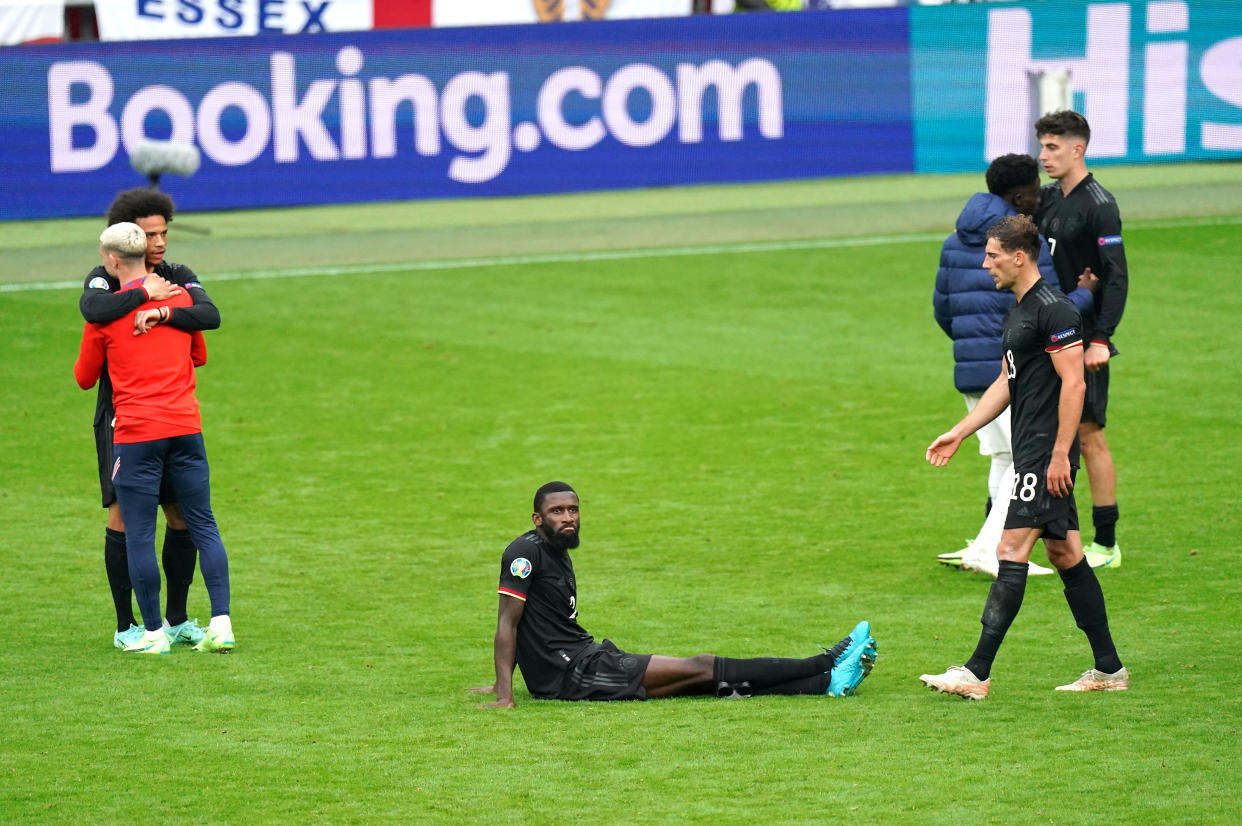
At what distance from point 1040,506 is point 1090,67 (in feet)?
49.0

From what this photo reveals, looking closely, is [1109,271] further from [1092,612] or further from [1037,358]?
[1092,612]

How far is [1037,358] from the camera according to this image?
7.04m

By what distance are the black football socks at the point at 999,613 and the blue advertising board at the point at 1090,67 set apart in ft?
46.9

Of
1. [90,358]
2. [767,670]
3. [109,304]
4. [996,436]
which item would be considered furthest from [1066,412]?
[90,358]

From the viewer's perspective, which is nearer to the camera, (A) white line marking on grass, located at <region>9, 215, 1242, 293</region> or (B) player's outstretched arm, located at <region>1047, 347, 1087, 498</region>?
(B) player's outstretched arm, located at <region>1047, 347, 1087, 498</region>

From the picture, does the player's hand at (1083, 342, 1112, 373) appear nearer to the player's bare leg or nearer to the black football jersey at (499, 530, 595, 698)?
the player's bare leg

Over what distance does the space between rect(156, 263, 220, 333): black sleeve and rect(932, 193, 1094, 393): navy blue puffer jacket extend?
389 centimetres

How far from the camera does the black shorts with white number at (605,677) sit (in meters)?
7.23

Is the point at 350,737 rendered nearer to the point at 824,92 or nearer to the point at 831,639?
the point at 831,639

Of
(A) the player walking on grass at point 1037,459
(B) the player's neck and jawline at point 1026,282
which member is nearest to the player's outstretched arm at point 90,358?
(A) the player walking on grass at point 1037,459

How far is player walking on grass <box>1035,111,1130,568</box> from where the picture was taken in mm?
8984

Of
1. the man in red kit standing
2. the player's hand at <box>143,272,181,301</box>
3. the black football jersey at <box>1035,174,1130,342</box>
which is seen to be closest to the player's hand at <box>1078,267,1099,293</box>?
the black football jersey at <box>1035,174,1130,342</box>

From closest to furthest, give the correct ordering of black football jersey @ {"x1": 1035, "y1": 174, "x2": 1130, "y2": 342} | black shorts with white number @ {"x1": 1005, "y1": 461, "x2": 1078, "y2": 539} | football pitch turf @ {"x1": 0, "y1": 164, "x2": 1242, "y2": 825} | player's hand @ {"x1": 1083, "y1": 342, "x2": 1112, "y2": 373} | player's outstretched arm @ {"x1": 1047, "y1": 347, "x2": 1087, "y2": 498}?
1. football pitch turf @ {"x1": 0, "y1": 164, "x2": 1242, "y2": 825}
2. player's outstretched arm @ {"x1": 1047, "y1": 347, "x2": 1087, "y2": 498}
3. black shorts with white number @ {"x1": 1005, "y1": 461, "x2": 1078, "y2": 539}
4. player's hand @ {"x1": 1083, "y1": 342, "x2": 1112, "y2": 373}
5. black football jersey @ {"x1": 1035, "y1": 174, "x2": 1130, "y2": 342}

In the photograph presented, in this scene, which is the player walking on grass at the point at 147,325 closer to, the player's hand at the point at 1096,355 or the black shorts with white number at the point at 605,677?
the black shorts with white number at the point at 605,677
